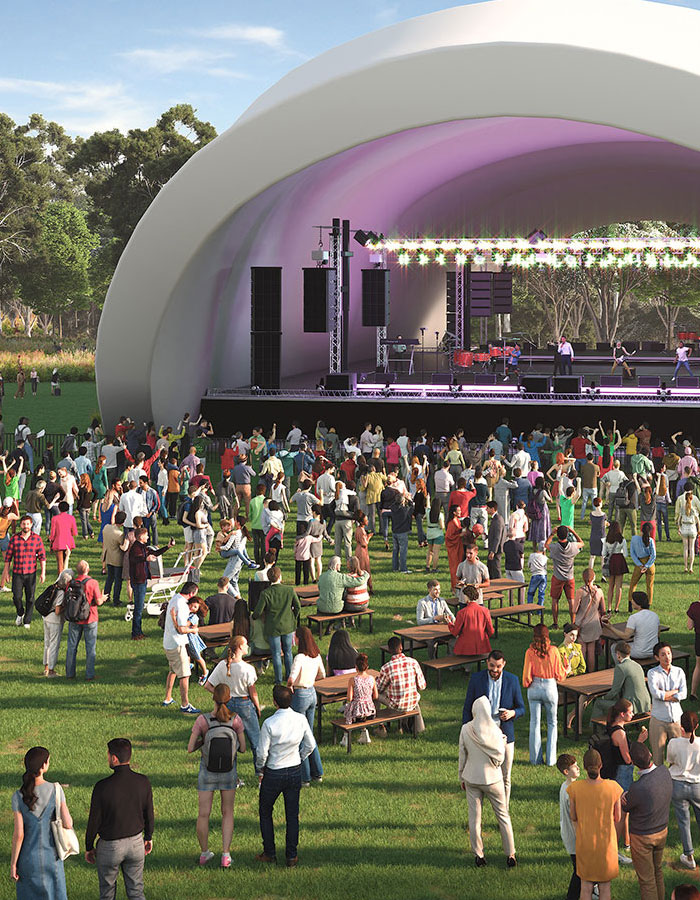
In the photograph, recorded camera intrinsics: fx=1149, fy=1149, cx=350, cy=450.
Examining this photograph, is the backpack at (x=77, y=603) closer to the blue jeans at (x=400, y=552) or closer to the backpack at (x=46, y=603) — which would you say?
the backpack at (x=46, y=603)

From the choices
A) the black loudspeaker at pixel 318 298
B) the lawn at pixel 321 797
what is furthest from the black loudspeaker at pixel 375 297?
the lawn at pixel 321 797

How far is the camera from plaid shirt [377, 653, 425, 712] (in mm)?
9336

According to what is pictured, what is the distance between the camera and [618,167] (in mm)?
39312

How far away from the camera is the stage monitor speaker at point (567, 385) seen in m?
26.0

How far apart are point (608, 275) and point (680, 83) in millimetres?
33340

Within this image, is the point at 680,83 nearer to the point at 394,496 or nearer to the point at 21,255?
the point at 394,496

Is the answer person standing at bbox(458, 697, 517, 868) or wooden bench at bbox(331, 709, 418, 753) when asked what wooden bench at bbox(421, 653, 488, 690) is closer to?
wooden bench at bbox(331, 709, 418, 753)

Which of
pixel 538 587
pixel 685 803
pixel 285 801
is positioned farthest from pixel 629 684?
pixel 538 587

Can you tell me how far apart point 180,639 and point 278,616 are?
0.94 meters

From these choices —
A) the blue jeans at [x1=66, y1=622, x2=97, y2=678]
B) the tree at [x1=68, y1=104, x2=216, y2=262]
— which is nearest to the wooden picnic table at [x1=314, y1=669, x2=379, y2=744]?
the blue jeans at [x1=66, y1=622, x2=97, y2=678]

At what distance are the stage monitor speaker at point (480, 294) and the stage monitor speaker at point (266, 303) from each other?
10000 mm

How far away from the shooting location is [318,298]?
28.6m

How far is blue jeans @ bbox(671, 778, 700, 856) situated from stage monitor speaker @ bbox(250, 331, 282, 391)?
69.3ft

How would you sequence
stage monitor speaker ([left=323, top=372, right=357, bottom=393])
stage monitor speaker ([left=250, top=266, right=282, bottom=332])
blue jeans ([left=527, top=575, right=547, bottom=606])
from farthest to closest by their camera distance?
stage monitor speaker ([left=250, top=266, right=282, bottom=332]), stage monitor speaker ([left=323, top=372, right=357, bottom=393]), blue jeans ([left=527, top=575, right=547, bottom=606])
